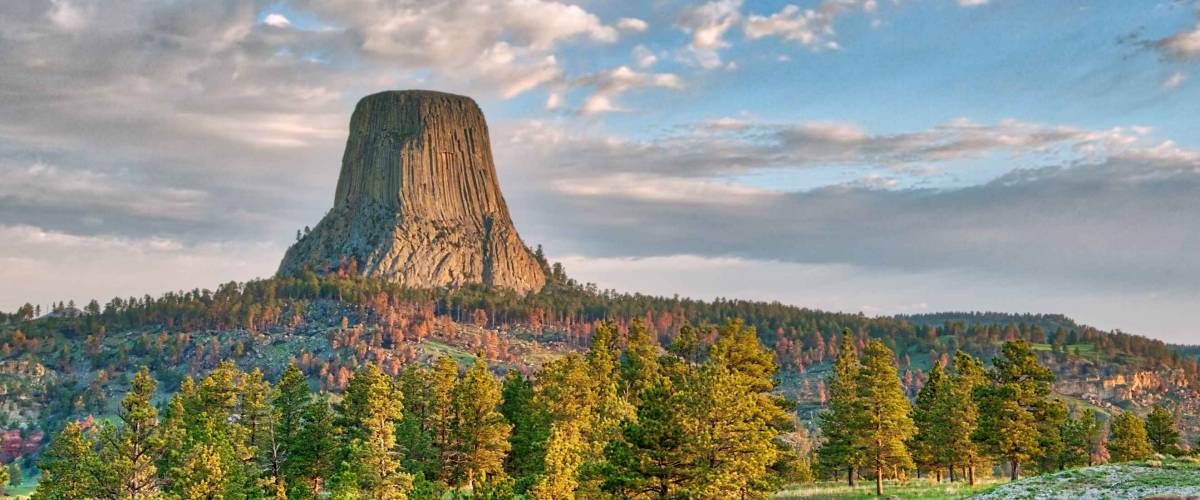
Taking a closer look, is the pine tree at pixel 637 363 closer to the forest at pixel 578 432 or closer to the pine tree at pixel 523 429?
the forest at pixel 578 432

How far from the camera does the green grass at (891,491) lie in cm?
6500

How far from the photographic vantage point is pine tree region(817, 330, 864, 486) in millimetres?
74000

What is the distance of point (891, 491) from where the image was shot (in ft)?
233

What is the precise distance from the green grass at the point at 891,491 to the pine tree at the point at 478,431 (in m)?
23.2

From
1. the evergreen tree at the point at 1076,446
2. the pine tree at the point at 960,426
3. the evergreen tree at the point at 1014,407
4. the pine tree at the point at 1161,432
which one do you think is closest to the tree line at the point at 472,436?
the pine tree at the point at 960,426

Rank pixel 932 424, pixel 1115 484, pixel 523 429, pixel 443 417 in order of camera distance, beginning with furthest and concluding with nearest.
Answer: pixel 523 429, pixel 443 417, pixel 932 424, pixel 1115 484

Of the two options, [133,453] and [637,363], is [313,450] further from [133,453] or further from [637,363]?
[637,363]

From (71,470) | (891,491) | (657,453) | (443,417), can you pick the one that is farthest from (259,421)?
(891,491)

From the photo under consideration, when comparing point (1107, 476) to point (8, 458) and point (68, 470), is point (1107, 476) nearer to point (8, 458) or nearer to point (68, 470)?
point (68, 470)

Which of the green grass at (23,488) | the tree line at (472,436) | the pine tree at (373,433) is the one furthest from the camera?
the green grass at (23,488)

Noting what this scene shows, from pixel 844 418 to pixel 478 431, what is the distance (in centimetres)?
3040

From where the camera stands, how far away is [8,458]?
19100 centimetres

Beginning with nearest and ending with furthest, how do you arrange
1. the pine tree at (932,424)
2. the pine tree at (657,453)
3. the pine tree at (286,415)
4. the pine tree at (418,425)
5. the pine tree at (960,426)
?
the pine tree at (657,453) → the pine tree at (960,426) → the pine tree at (286,415) → the pine tree at (418,425) → the pine tree at (932,424)

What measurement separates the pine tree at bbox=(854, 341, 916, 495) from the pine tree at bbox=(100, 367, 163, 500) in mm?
51297
